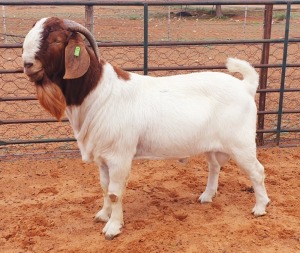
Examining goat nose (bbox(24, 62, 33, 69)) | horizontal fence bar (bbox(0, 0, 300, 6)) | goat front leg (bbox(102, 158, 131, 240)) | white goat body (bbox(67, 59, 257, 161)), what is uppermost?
horizontal fence bar (bbox(0, 0, 300, 6))

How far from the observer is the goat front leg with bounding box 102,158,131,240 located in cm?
386

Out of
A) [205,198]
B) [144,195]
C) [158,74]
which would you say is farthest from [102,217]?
[158,74]

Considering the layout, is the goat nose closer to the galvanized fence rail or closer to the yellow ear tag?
the yellow ear tag

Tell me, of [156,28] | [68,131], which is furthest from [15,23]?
[68,131]

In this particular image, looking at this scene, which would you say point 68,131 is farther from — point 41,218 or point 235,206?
point 235,206

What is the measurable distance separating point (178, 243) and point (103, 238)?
26.1 inches

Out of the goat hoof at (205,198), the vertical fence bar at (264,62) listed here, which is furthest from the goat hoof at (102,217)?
the vertical fence bar at (264,62)

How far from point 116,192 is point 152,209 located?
725mm

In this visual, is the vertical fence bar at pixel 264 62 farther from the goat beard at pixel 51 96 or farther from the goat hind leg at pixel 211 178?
the goat beard at pixel 51 96

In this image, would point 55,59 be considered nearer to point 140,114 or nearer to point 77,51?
point 77,51

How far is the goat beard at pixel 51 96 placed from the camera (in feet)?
11.5

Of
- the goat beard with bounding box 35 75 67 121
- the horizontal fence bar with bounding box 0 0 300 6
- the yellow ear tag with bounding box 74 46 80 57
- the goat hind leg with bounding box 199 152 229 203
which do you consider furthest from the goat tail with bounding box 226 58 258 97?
the goat beard with bounding box 35 75 67 121

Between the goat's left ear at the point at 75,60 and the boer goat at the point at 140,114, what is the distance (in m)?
0.02

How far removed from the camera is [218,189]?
498 centimetres
